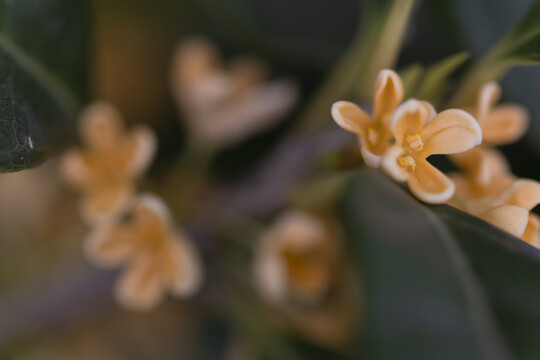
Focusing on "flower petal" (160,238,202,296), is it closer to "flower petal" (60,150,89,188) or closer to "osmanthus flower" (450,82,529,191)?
"flower petal" (60,150,89,188)

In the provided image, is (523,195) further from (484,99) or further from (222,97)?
(222,97)

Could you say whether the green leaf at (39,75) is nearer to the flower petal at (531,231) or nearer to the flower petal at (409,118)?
the flower petal at (409,118)

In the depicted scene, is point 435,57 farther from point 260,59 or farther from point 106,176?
point 106,176

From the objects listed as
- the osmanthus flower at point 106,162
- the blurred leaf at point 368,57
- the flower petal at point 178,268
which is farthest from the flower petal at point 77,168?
the blurred leaf at point 368,57

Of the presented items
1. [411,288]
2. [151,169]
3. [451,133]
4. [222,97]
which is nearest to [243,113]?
[222,97]

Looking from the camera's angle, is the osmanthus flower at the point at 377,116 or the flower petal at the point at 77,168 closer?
the osmanthus flower at the point at 377,116

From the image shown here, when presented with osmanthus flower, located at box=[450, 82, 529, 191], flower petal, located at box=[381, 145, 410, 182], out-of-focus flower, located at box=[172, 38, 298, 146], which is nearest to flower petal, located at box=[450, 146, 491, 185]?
osmanthus flower, located at box=[450, 82, 529, 191]
